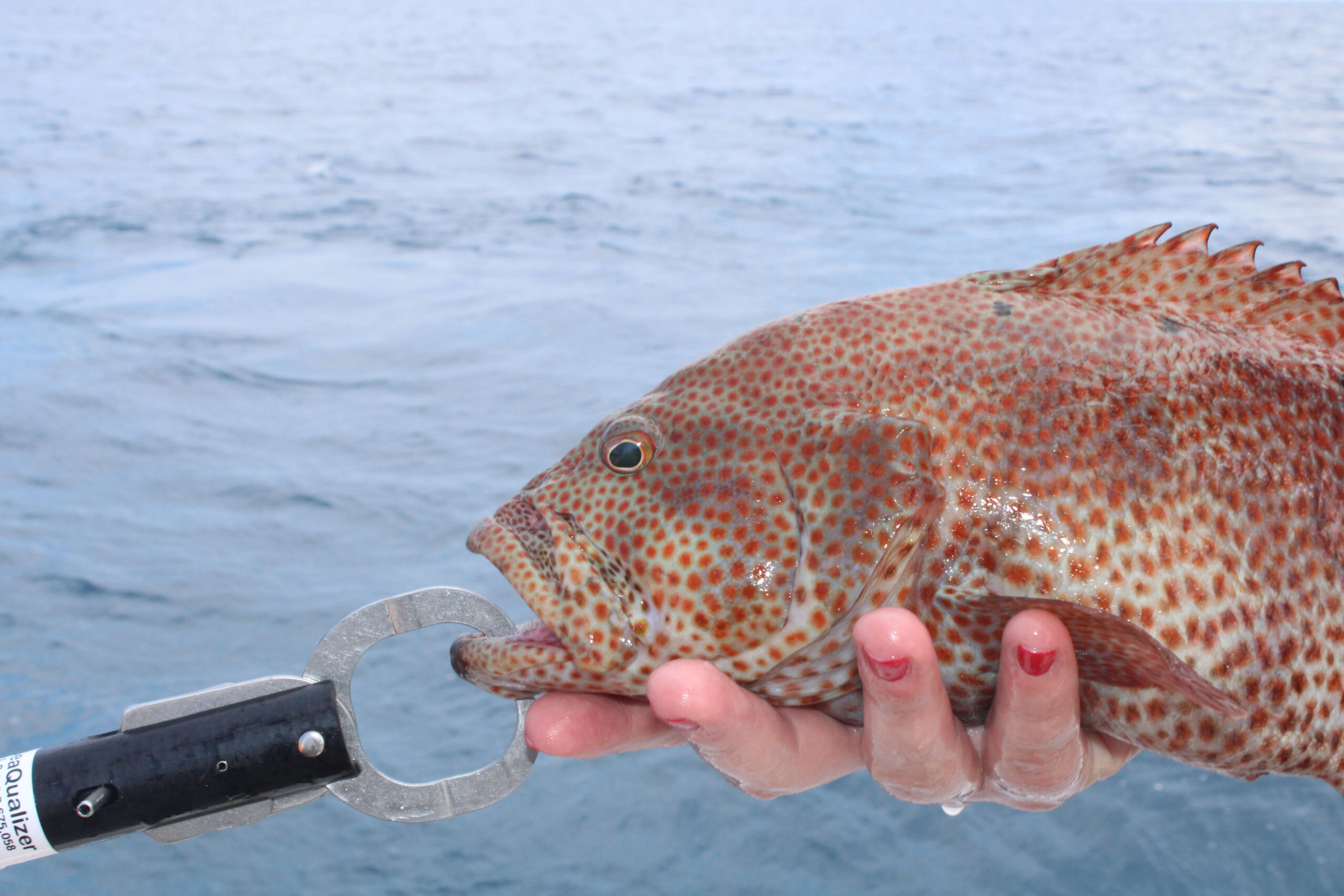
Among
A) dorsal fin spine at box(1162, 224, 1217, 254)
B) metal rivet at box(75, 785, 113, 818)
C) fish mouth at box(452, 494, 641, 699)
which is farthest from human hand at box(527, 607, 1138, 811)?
dorsal fin spine at box(1162, 224, 1217, 254)

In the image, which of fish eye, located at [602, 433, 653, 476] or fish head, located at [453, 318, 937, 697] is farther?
fish eye, located at [602, 433, 653, 476]

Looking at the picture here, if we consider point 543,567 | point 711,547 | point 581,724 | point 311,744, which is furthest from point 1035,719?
point 311,744

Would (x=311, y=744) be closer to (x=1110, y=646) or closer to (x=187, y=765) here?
(x=187, y=765)

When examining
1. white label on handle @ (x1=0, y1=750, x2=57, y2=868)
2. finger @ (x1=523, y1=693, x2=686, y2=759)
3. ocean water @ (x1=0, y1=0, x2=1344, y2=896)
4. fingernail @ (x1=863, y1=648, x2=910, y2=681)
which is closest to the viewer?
white label on handle @ (x1=0, y1=750, x2=57, y2=868)

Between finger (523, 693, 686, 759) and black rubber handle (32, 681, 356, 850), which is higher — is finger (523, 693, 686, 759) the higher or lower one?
the lower one

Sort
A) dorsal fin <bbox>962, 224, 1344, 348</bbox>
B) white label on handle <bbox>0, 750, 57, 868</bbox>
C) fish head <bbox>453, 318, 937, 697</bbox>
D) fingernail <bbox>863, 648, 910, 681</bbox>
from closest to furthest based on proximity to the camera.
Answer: white label on handle <bbox>0, 750, 57, 868</bbox> < fingernail <bbox>863, 648, 910, 681</bbox> < fish head <bbox>453, 318, 937, 697</bbox> < dorsal fin <bbox>962, 224, 1344, 348</bbox>

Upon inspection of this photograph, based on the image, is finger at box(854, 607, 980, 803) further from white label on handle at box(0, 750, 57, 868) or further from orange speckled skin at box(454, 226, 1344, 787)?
white label on handle at box(0, 750, 57, 868)

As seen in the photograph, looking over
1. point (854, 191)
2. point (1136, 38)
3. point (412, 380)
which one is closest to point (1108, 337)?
point (412, 380)
